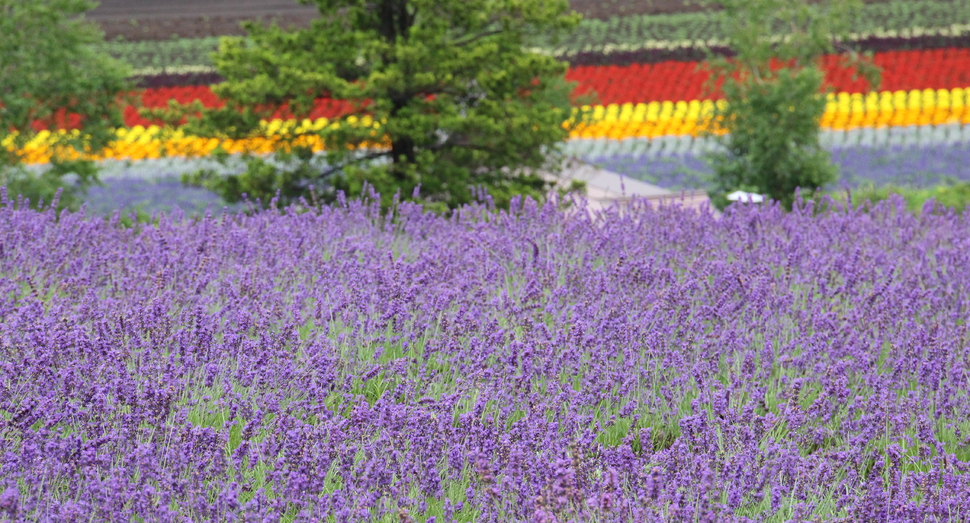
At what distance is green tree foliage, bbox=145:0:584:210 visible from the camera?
10.2 meters

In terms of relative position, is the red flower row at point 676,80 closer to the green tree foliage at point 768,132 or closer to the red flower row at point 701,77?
the red flower row at point 701,77

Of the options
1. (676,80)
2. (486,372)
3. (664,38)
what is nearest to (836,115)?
(676,80)

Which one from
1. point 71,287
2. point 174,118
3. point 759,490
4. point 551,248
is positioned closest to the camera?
point 759,490

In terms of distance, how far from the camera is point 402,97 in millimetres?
10742

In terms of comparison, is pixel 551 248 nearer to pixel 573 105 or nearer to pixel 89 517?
pixel 89 517

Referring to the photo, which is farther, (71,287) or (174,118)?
(174,118)

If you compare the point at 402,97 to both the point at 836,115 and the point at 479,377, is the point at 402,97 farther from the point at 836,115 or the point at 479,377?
the point at 836,115

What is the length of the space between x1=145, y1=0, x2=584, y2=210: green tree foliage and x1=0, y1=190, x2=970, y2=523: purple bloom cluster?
498 cm

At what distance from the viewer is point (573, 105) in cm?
1688

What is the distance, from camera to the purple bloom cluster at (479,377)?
250 cm

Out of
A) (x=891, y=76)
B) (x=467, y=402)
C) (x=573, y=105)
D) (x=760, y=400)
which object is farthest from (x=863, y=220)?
(x=891, y=76)

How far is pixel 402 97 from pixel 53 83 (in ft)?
16.4

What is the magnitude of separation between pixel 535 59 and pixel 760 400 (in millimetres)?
7788

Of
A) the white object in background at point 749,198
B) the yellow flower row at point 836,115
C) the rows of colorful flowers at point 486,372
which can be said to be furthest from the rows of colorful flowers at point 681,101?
the rows of colorful flowers at point 486,372
